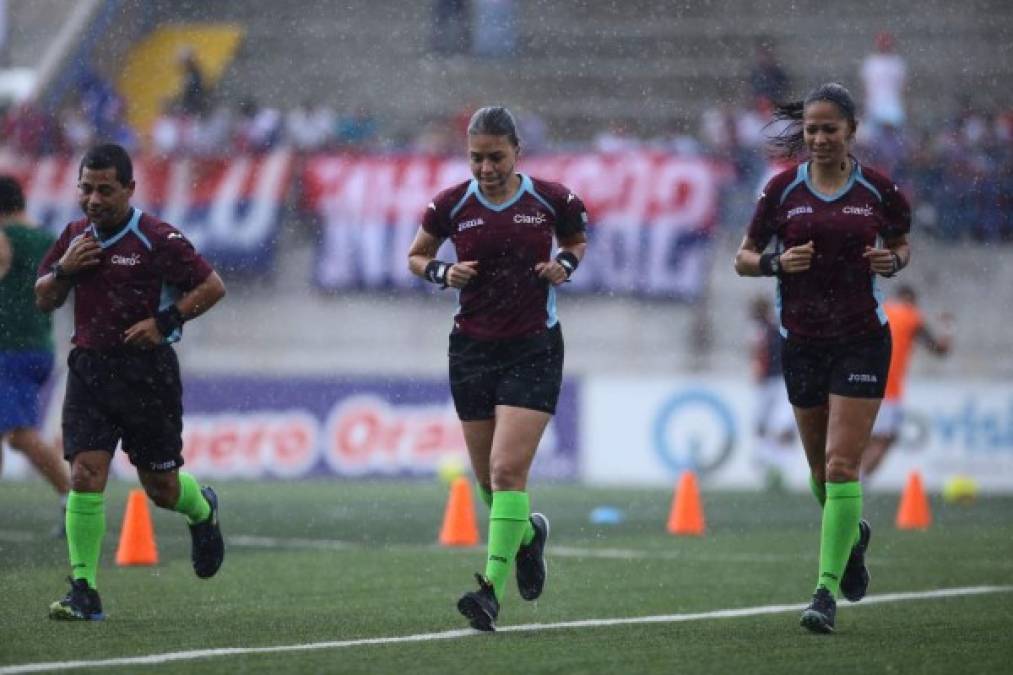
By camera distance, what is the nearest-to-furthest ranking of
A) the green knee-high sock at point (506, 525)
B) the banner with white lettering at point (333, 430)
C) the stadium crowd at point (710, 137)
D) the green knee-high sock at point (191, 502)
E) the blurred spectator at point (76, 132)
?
the green knee-high sock at point (506, 525) < the green knee-high sock at point (191, 502) < the banner with white lettering at point (333, 430) < the stadium crowd at point (710, 137) < the blurred spectator at point (76, 132)

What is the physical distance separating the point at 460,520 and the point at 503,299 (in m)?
5.00

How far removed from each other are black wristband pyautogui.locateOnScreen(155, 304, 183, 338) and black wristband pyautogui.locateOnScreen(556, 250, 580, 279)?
1651 millimetres

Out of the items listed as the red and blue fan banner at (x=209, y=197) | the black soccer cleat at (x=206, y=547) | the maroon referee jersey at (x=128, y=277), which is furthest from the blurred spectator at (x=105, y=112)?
the maroon referee jersey at (x=128, y=277)

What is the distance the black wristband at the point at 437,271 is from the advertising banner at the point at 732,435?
13431 mm

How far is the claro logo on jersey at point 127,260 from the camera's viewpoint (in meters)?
8.84

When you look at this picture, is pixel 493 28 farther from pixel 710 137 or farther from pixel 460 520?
pixel 460 520

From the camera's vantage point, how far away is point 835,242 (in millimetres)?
8703

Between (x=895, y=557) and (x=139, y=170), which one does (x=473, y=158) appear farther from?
(x=139, y=170)

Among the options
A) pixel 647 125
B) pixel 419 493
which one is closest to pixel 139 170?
pixel 647 125

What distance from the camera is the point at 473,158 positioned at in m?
8.72

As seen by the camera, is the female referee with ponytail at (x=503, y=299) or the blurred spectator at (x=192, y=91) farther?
the blurred spectator at (x=192, y=91)

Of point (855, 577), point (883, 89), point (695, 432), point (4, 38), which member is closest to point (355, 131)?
point (883, 89)

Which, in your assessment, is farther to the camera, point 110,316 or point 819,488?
point 819,488

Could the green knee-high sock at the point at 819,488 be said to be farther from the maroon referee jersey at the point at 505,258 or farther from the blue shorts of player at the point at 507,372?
the maroon referee jersey at the point at 505,258
